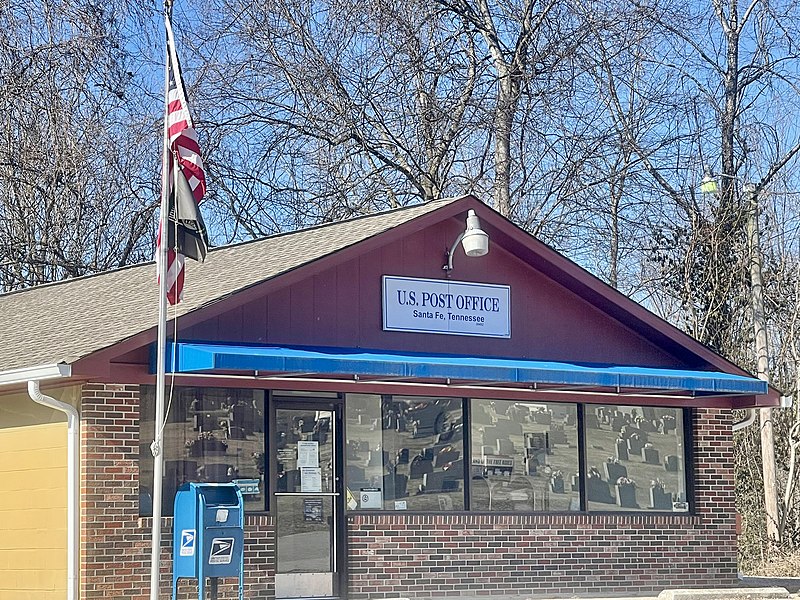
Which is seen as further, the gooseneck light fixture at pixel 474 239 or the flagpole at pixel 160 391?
the gooseneck light fixture at pixel 474 239

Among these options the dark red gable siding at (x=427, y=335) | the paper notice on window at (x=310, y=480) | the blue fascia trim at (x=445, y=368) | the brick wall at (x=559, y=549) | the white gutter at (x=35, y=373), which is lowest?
the brick wall at (x=559, y=549)

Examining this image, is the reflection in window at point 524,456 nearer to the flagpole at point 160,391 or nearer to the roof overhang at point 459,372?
the roof overhang at point 459,372

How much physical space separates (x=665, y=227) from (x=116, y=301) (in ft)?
49.4

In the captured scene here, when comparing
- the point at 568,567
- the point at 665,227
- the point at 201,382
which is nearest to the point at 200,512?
the point at 201,382

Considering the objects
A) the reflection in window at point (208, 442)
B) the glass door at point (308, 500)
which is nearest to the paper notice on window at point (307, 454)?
the glass door at point (308, 500)

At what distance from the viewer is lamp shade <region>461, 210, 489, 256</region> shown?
15.5 metres

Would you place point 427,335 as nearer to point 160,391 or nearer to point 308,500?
point 308,500

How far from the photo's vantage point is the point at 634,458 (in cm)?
1803

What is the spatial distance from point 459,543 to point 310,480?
7.05ft

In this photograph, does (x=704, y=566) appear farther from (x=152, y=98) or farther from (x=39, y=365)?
(x=152, y=98)

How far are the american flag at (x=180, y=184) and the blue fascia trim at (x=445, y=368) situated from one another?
104 centimetres

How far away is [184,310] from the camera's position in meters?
13.9

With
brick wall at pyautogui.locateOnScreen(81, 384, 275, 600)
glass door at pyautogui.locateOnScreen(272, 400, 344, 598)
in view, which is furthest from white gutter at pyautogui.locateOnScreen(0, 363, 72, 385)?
glass door at pyautogui.locateOnScreen(272, 400, 344, 598)

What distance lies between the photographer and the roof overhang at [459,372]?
13.4m
